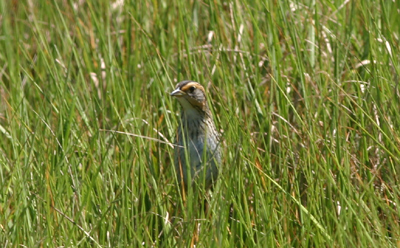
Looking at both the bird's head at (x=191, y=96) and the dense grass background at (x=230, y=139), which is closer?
the dense grass background at (x=230, y=139)

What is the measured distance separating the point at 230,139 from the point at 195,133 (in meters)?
0.68

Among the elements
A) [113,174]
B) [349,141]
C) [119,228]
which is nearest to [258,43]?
[349,141]

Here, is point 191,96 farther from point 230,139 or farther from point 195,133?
point 230,139

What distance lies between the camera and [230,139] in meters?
3.97

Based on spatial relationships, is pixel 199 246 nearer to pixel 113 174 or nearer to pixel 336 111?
pixel 113 174

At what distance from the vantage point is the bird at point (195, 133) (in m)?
4.50

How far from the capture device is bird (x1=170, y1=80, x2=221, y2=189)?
450 centimetres

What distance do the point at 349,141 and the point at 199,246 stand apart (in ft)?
4.25

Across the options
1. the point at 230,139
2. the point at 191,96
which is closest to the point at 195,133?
the point at 191,96

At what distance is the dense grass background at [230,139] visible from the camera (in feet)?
11.8

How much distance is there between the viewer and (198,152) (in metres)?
4.54

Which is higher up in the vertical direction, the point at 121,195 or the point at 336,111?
the point at 336,111

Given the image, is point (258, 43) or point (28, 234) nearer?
point (28, 234)

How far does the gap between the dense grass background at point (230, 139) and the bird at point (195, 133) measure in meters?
0.10
